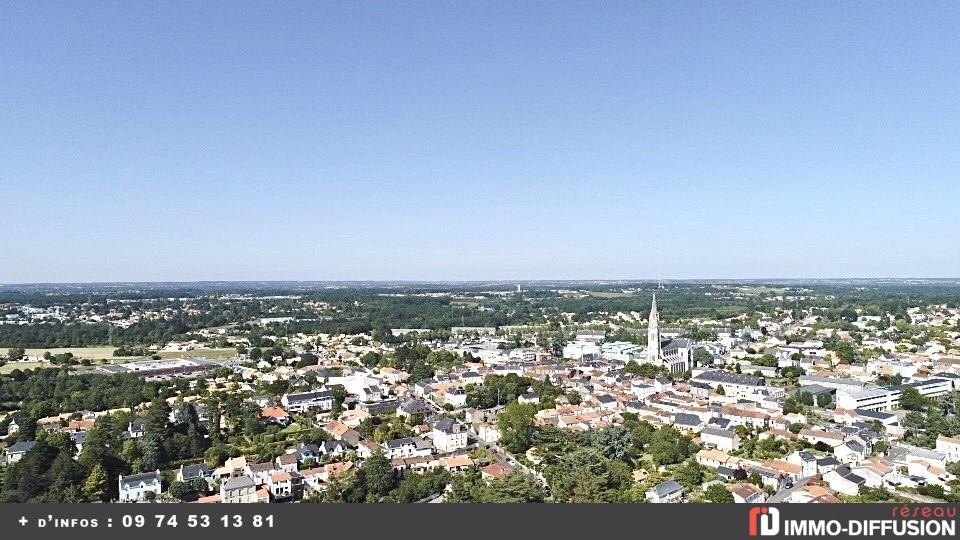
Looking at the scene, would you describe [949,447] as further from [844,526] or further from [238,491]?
[238,491]

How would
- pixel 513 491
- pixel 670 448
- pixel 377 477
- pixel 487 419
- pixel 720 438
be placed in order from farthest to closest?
pixel 487 419, pixel 720 438, pixel 670 448, pixel 377 477, pixel 513 491

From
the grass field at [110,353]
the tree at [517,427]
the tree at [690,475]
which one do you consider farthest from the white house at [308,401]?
the grass field at [110,353]

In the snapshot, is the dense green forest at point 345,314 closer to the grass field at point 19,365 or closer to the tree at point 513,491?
the grass field at point 19,365

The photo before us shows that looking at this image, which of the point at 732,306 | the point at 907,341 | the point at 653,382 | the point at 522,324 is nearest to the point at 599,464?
the point at 653,382

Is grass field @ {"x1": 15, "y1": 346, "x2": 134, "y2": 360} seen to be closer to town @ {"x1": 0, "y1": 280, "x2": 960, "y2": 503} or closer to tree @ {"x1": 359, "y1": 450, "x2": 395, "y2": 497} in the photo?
town @ {"x1": 0, "y1": 280, "x2": 960, "y2": 503}

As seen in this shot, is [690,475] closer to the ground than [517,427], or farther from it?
closer to the ground

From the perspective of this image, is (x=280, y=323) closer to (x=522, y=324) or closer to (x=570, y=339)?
(x=522, y=324)

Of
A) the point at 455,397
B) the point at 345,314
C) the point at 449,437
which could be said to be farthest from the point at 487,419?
the point at 345,314
